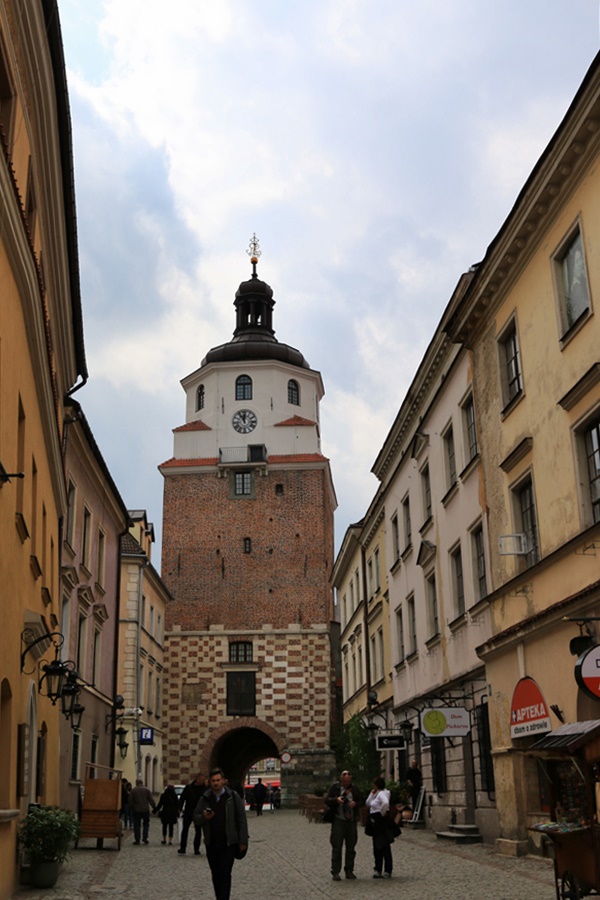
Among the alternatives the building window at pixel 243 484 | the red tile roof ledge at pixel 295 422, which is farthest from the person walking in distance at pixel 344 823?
the red tile roof ledge at pixel 295 422

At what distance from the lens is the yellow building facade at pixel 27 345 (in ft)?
34.8

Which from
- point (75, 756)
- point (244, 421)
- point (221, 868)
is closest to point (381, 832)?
point (221, 868)

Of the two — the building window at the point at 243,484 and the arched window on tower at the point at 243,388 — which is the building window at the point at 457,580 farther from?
the arched window on tower at the point at 243,388

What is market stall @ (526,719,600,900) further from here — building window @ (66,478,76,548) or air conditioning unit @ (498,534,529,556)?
building window @ (66,478,76,548)

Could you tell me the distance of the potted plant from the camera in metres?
13.2

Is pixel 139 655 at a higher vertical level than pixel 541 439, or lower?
lower

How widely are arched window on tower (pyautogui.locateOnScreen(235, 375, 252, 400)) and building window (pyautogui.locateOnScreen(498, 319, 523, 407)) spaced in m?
37.7

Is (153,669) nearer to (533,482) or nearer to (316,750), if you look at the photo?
(316,750)

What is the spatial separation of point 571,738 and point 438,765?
46.2 feet

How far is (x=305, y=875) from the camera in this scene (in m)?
15.1

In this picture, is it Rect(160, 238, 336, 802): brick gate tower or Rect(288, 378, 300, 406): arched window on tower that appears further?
Rect(288, 378, 300, 406): arched window on tower

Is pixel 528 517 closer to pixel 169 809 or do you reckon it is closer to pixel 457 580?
pixel 457 580

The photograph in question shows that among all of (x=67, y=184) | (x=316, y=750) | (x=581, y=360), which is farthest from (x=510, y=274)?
(x=316, y=750)

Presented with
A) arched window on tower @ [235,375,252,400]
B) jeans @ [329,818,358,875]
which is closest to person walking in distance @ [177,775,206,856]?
jeans @ [329,818,358,875]
